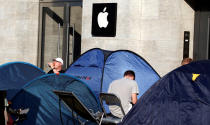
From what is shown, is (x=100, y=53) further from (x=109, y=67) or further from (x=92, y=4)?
(x=92, y=4)

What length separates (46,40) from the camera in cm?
1409

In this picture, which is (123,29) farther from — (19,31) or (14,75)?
(19,31)

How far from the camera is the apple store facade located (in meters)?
11.5

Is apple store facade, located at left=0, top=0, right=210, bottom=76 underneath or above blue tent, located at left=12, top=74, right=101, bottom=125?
above

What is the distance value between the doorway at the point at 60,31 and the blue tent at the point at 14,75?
3977mm

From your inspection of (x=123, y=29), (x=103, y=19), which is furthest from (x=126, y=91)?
(x=103, y=19)

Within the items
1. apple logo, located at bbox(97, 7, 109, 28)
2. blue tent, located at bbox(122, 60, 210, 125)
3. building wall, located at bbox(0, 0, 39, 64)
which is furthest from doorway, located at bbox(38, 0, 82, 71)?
blue tent, located at bbox(122, 60, 210, 125)

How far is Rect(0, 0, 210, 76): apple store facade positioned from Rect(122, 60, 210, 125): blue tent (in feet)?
17.4

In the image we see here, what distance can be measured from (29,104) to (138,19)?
187 inches

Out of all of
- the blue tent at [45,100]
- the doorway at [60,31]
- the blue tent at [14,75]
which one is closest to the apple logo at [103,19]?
the doorway at [60,31]

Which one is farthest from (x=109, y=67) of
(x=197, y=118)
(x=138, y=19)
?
(x=197, y=118)

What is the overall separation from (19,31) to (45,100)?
6.35m

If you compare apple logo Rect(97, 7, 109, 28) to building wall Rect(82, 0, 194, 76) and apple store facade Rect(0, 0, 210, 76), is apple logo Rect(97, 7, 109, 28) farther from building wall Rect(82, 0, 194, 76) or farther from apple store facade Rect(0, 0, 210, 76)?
building wall Rect(82, 0, 194, 76)

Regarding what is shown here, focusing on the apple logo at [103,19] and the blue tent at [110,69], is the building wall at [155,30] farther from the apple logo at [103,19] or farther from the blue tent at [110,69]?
the blue tent at [110,69]
